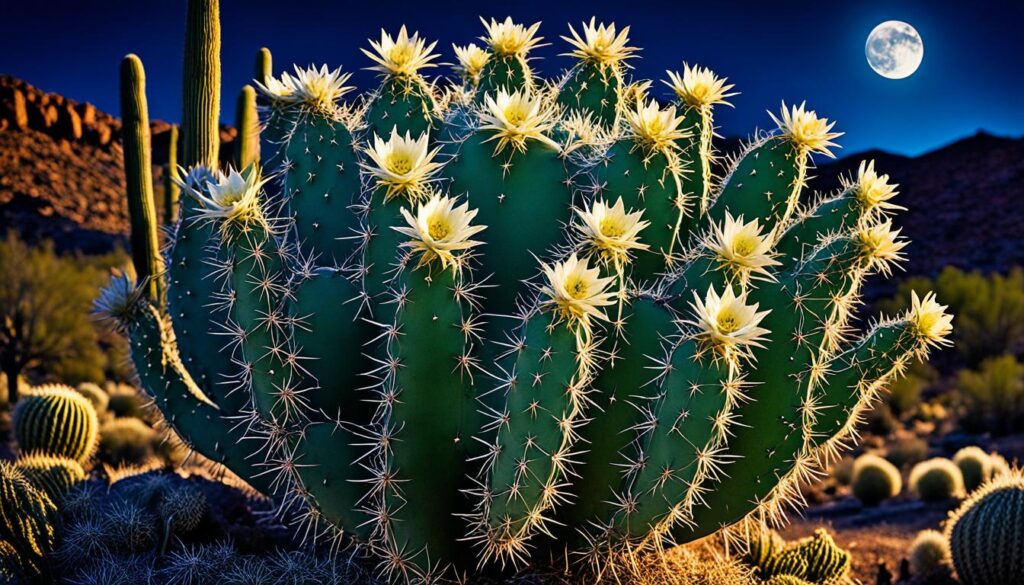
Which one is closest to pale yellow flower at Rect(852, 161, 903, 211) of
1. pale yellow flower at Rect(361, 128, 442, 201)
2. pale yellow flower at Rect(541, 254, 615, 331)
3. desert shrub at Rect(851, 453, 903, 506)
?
pale yellow flower at Rect(541, 254, 615, 331)

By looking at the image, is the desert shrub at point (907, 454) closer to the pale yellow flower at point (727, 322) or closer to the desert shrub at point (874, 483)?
the desert shrub at point (874, 483)

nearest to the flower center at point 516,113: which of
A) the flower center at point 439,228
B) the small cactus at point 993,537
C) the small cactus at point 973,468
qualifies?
the flower center at point 439,228

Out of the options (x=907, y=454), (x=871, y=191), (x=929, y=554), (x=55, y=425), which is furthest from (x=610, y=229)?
(x=907, y=454)

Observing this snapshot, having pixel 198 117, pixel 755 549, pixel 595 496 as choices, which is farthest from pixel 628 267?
pixel 198 117

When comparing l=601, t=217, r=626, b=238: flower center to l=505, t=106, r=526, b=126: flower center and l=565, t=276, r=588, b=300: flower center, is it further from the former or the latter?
l=505, t=106, r=526, b=126: flower center

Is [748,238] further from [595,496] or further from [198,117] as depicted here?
[198,117]

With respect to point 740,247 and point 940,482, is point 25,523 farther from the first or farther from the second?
point 940,482
